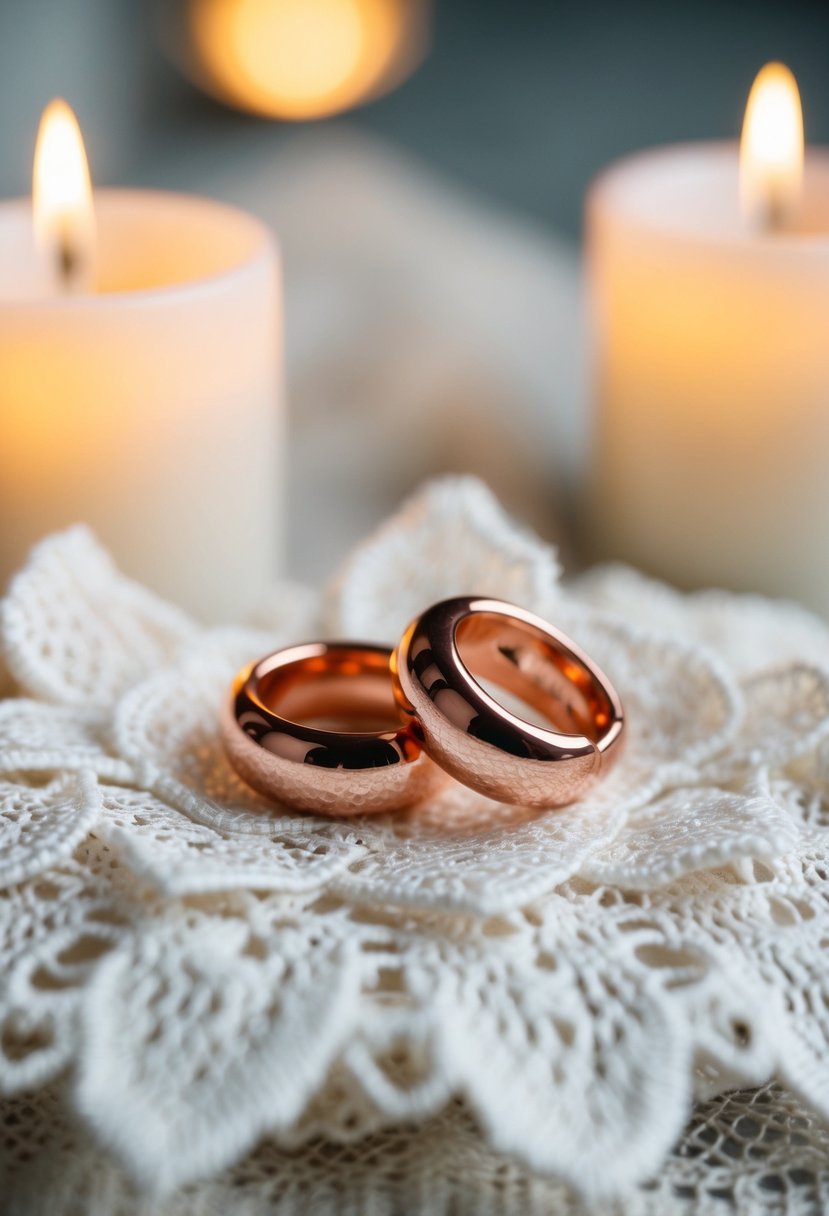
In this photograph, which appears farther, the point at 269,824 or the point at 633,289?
the point at 633,289

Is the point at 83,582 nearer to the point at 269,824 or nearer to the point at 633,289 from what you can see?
the point at 269,824

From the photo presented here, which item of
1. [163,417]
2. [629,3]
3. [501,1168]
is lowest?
[501,1168]

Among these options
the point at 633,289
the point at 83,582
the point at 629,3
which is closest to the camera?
Result: the point at 83,582

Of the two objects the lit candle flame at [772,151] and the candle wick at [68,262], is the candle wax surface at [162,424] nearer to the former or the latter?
the candle wick at [68,262]

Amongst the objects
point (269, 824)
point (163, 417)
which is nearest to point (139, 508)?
point (163, 417)

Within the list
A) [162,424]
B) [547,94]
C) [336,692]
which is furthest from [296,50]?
[336,692]
